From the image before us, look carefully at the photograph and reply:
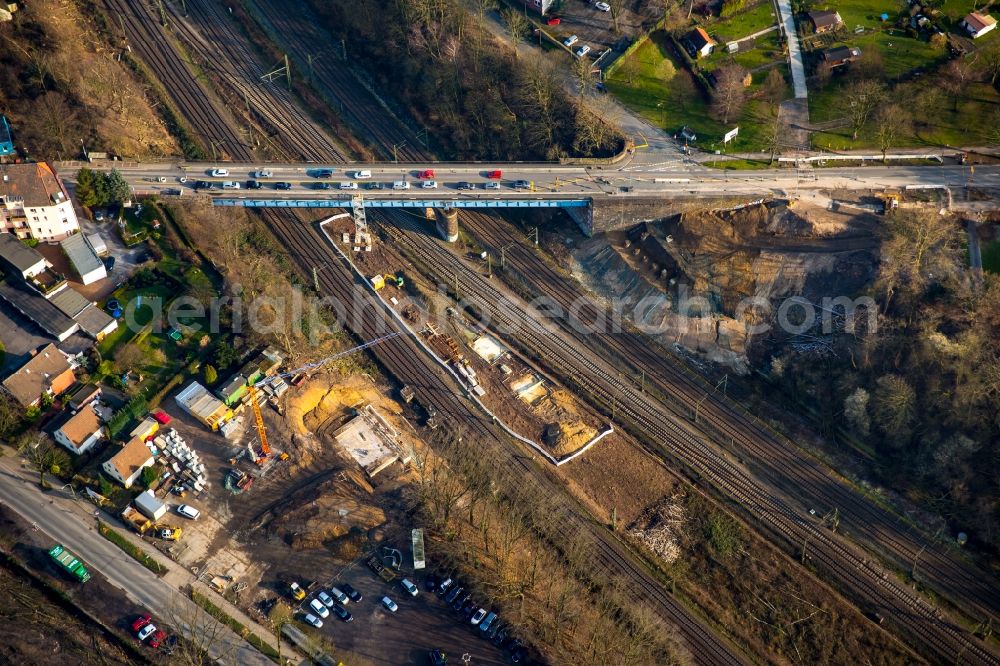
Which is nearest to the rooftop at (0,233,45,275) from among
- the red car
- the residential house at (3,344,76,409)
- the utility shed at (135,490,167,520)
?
the residential house at (3,344,76,409)

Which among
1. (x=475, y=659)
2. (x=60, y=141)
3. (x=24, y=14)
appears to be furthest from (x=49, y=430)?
(x=24, y=14)

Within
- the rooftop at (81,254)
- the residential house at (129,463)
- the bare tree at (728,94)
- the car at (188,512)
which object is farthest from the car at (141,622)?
the bare tree at (728,94)

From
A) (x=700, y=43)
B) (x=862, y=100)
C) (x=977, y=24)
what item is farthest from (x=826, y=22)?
(x=977, y=24)

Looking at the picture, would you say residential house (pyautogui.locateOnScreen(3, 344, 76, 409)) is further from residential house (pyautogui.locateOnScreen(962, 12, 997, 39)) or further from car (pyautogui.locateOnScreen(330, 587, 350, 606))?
residential house (pyautogui.locateOnScreen(962, 12, 997, 39))

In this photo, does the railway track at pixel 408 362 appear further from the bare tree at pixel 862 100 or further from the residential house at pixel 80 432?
the bare tree at pixel 862 100

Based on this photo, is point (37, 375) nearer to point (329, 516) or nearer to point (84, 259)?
point (84, 259)
